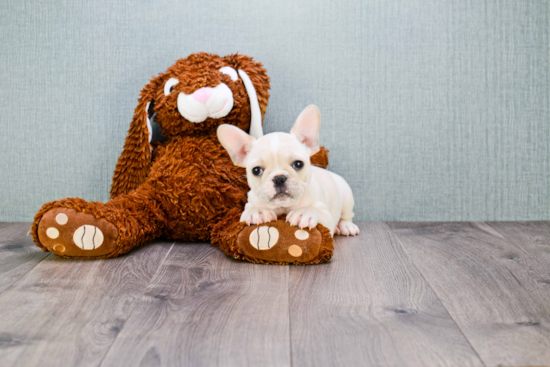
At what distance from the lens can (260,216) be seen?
1.29 m

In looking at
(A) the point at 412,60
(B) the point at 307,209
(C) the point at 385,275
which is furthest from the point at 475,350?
(A) the point at 412,60

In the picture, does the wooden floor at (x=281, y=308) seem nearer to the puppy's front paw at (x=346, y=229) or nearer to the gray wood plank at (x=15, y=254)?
the gray wood plank at (x=15, y=254)

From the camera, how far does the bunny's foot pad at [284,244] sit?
4.01ft

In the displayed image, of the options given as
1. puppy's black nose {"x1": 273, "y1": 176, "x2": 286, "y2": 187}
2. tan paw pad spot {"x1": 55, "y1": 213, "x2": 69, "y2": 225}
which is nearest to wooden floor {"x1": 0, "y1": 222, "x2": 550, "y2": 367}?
tan paw pad spot {"x1": 55, "y1": 213, "x2": 69, "y2": 225}

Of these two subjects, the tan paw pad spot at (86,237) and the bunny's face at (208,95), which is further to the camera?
the bunny's face at (208,95)

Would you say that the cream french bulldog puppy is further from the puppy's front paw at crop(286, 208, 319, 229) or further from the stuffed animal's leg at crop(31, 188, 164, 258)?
the stuffed animal's leg at crop(31, 188, 164, 258)

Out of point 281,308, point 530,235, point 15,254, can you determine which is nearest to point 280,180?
point 281,308

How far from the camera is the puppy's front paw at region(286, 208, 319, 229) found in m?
1.24

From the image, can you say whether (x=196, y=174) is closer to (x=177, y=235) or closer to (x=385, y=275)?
(x=177, y=235)

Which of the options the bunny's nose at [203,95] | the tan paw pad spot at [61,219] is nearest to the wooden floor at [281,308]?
the tan paw pad spot at [61,219]

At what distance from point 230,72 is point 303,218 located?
0.56 metres

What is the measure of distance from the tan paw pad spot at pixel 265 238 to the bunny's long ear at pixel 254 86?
40 centimetres

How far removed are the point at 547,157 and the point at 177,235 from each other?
1.36 m

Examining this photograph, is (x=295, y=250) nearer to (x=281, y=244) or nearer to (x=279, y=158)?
(x=281, y=244)
